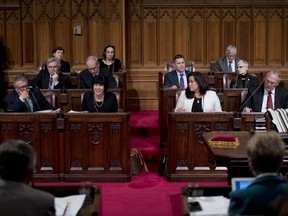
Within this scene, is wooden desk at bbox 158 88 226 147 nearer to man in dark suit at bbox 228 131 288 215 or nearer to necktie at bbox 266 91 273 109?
necktie at bbox 266 91 273 109

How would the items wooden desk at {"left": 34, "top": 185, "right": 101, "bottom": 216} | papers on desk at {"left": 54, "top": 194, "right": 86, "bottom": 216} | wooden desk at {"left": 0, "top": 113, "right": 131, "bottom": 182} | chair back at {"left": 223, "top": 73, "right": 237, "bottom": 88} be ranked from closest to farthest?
papers on desk at {"left": 54, "top": 194, "right": 86, "bottom": 216} < wooden desk at {"left": 34, "top": 185, "right": 101, "bottom": 216} < wooden desk at {"left": 0, "top": 113, "right": 131, "bottom": 182} < chair back at {"left": 223, "top": 73, "right": 237, "bottom": 88}

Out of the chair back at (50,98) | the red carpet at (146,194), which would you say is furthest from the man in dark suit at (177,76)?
the chair back at (50,98)

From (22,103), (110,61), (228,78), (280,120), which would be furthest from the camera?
(110,61)

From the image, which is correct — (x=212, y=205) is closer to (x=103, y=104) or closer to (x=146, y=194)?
(x=146, y=194)

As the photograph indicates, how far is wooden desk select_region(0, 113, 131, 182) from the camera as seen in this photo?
7070 millimetres

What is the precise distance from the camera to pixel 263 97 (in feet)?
26.3

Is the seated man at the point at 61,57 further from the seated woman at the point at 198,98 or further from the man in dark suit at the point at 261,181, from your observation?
the man in dark suit at the point at 261,181

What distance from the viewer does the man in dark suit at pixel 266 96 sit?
313 inches

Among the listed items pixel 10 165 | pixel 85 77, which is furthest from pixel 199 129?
pixel 10 165

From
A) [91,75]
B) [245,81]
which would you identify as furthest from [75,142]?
[245,81]

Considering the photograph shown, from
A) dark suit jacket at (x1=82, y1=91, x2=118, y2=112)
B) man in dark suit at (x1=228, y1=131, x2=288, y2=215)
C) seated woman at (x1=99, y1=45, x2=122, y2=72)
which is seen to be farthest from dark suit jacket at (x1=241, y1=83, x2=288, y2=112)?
man in dark suit at (x1=228, y1=131, x2=288, y2=215)

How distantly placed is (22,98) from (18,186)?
4725 millimetres

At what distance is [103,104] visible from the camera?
7566 mm

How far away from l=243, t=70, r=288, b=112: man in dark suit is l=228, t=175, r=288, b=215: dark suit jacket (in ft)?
16.4
